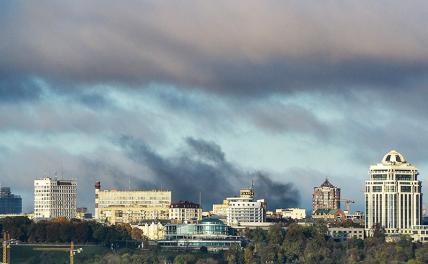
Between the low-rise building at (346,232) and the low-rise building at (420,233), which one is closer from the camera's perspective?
the low-rise building at (346,232)

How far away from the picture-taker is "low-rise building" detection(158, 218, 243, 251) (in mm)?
166375

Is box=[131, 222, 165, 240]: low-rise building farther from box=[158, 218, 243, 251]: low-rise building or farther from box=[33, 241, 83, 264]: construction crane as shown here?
box=[33, 241, 83, 264]: construction crane

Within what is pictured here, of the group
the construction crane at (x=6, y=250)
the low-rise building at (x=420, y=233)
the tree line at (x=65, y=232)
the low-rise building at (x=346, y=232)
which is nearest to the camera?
the construction crane at (x=6, y=250)

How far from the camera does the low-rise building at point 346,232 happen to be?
Answer: 170875 mm

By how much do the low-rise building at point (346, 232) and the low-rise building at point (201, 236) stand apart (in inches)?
387

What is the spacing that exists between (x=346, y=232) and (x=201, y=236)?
14.9 metres

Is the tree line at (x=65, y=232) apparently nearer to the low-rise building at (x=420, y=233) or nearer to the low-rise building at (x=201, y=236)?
the low-rise building at (x=201, y=236)

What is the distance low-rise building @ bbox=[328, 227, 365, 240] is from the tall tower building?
2.28m

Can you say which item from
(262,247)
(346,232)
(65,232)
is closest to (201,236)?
(346,232)

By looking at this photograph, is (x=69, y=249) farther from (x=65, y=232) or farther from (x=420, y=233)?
(x=420, y=233)

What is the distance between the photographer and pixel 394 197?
179 metres

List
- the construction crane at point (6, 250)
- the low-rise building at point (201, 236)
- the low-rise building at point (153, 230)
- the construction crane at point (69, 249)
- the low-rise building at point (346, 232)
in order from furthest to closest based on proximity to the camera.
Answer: the low-rise building at point (153, 230), the low-rise building at point (346, 232), the low-rise building at point (201, 236), the construction crane at point (69, 249), the construction crane at point (6, 250)

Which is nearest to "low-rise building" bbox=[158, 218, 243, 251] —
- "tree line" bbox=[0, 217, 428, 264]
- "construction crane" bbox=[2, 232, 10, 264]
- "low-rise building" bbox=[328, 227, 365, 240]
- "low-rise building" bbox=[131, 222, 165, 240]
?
"low-rise building" bbox=[131, 222, 165, 240]

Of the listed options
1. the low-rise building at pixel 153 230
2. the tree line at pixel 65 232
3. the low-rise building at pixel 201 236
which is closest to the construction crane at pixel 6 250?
the tree line at pixel 65 232
